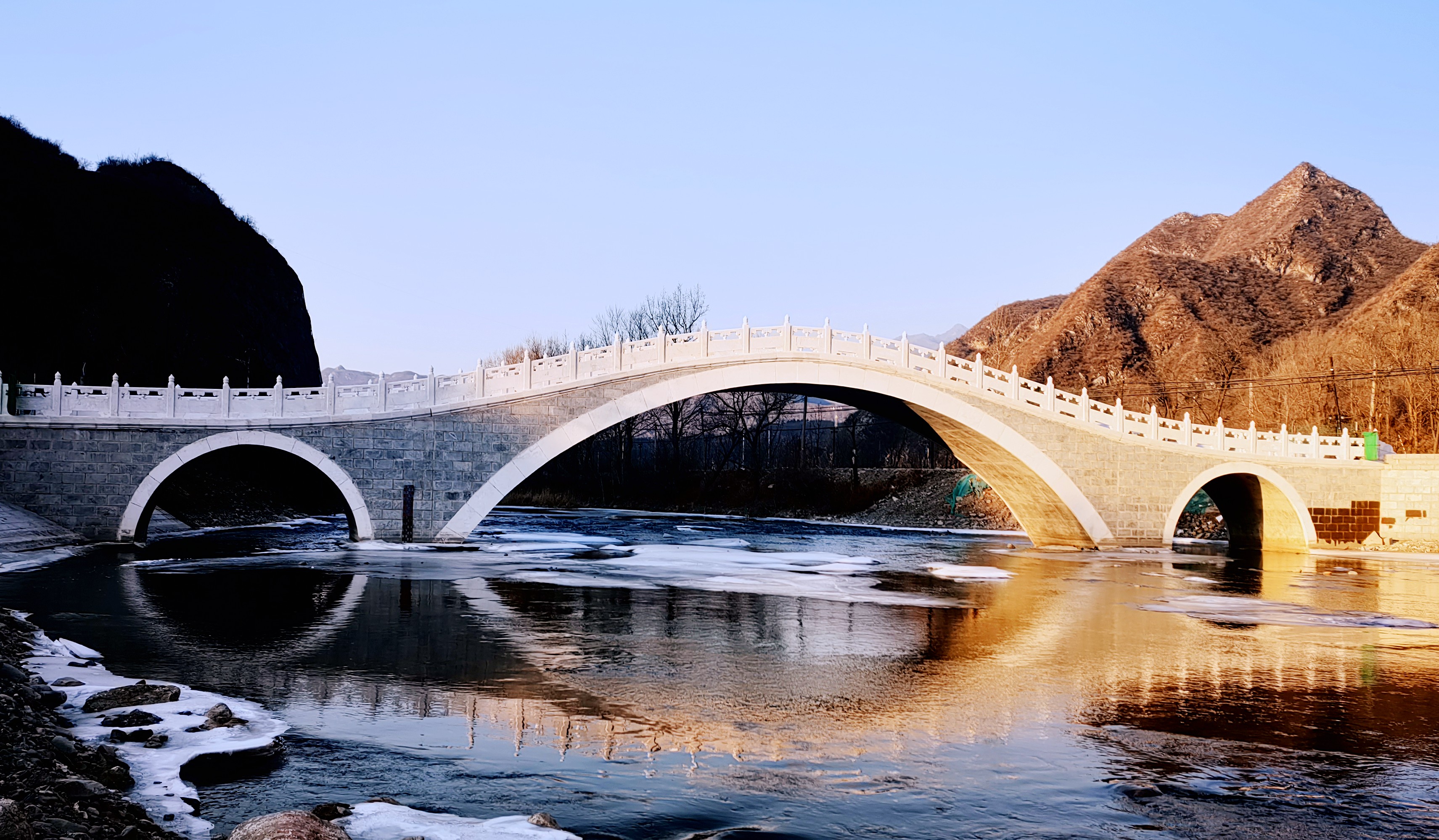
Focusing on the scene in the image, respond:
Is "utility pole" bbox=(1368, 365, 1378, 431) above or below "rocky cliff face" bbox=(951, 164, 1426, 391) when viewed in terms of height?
below

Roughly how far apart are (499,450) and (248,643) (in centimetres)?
1472

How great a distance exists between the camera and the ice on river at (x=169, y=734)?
238 inches

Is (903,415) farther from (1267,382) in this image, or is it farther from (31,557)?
(1267,382)

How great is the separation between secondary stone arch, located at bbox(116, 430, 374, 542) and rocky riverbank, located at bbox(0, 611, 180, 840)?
1824cm

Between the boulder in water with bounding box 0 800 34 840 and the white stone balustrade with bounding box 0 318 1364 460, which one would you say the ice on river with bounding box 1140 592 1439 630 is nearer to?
the white stone balustrade with bounding box 0 318 1364 460

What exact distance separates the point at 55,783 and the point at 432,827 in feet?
6.71

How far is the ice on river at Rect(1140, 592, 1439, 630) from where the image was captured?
49.5 ft

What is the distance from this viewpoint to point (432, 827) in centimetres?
579

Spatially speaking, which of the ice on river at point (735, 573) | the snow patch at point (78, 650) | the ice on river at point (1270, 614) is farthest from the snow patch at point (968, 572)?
the snow patch at point (78, 650)

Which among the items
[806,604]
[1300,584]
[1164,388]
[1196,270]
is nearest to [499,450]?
[806,604]

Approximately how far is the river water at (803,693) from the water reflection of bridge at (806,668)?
0.05 metres

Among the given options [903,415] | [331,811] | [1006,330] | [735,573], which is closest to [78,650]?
[331,811]

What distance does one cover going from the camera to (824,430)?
87375 mm

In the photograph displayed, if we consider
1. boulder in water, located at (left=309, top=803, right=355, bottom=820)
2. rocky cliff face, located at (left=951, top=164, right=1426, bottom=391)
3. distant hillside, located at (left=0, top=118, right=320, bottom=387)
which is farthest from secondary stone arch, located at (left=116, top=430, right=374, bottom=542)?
rocky cliff face, located at (left=951, top=164, right=1426, bottom=391)
